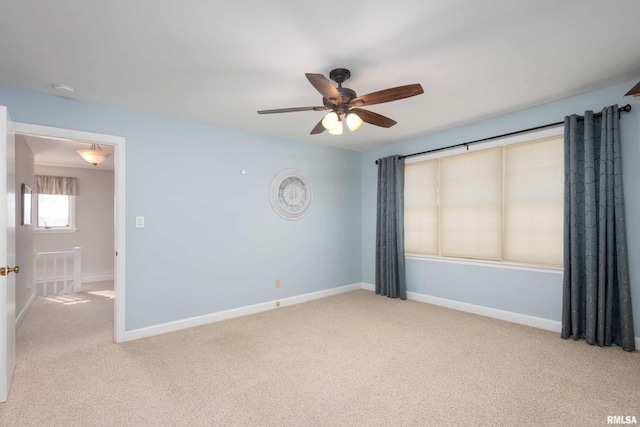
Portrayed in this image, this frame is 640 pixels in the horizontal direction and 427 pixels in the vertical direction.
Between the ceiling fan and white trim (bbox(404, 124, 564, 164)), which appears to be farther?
white trim (bbox(404, 124, 564, 164))

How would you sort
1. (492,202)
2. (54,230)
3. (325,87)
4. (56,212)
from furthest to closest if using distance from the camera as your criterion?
1. (56,212)
2. (54,230)
3. (492,202)
4. (325,87)

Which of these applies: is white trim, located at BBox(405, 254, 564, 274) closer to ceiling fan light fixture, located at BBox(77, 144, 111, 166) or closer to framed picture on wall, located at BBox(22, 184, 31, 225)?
ceiling fan light fixture, located at BBox(77, 144, 111, 166)

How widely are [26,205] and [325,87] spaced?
4.57 meters

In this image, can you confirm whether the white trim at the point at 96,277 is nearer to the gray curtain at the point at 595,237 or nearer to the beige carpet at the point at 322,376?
the beige carpet at the point at 322,376

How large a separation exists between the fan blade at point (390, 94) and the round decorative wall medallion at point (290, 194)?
2.22 meters

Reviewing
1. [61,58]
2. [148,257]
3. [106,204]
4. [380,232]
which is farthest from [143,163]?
[106,204]

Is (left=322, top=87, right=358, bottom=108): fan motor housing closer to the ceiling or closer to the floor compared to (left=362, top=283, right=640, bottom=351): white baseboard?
closer to the ceiling

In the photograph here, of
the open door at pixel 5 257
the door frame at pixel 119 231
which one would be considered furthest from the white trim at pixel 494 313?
the open door at pixel 5 257

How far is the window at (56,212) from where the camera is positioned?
20.7 feet

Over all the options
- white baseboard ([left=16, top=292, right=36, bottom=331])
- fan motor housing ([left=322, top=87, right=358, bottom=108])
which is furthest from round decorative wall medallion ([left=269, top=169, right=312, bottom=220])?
white baseboard ([left=16, top=292, right=36, bottom=331])

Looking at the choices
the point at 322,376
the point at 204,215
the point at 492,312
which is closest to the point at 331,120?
the point at 322,376

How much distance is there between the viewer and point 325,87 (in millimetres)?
2143

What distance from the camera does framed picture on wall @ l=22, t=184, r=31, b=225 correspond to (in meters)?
4.18

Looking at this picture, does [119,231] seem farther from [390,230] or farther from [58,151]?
[390,230]
